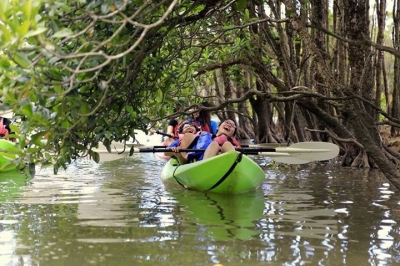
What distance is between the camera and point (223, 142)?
7633 millimetres

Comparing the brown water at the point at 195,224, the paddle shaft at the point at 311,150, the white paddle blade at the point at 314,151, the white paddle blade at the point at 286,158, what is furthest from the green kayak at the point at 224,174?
the white paddle blade at the point at 314,151

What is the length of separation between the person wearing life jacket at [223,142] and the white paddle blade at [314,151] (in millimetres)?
746

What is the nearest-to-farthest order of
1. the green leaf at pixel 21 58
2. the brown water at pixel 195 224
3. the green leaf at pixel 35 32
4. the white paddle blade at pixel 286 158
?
the green leaf at pixel 35 32
the green leaf at pixel 21 58
the brown water at pixel 195 224
the white paddle blade at pixel 286 158

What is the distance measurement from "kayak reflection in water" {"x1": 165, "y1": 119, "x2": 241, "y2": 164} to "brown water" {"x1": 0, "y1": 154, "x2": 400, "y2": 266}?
558mm

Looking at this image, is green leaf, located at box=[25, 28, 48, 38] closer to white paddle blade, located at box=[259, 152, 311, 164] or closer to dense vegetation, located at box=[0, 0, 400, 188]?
dense vegetation, located at box=[0, 0, 400, 188]

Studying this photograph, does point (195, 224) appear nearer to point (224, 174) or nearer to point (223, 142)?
point (224, 174)

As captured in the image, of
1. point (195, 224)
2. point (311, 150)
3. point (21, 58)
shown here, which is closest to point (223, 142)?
point (311, 150)

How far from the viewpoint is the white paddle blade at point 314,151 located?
Result: 809 cm

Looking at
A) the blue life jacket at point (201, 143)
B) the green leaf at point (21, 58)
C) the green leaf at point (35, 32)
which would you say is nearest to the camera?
the green leaf at point (35, 32)

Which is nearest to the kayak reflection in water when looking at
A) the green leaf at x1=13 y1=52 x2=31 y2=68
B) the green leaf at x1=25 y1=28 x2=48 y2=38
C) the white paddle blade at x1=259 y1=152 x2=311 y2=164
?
the white paddle blade at x1=259 y1=152 x2=311 y2=164

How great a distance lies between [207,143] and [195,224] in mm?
2941

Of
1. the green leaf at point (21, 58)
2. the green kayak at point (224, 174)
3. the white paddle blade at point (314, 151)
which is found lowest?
the green kayak at point (224, 174)

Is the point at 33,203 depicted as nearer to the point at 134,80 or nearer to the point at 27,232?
the point at 27,232

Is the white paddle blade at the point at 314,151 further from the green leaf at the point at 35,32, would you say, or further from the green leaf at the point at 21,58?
the green leaf at the point at 35,32
